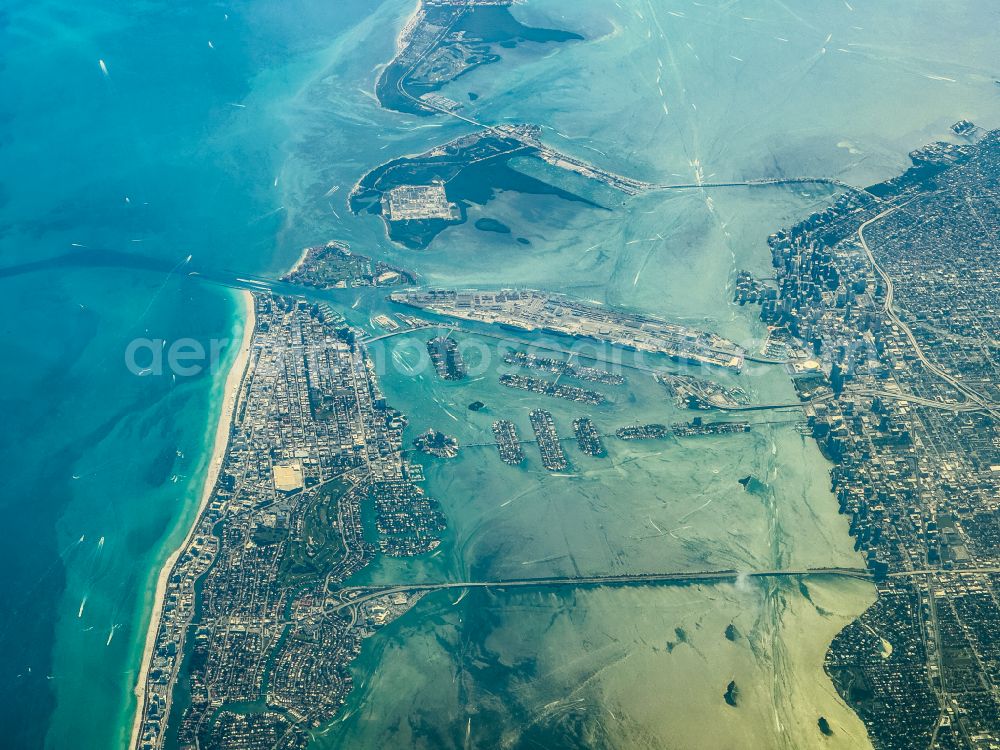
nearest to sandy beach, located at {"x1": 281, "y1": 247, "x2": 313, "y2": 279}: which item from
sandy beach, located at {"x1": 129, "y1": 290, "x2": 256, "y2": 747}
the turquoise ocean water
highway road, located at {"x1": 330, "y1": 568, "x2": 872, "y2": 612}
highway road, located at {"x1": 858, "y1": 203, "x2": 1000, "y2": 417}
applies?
the turquoise ocean water

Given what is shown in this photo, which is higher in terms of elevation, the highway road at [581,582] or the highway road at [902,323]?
the highway road at [902,323]

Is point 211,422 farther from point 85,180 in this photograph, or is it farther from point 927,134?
point 927,134

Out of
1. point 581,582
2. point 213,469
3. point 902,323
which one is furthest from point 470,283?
point 902,323

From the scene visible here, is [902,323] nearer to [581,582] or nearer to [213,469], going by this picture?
→ [581,582]

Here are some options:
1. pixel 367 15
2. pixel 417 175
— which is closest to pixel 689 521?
pixel 417 175

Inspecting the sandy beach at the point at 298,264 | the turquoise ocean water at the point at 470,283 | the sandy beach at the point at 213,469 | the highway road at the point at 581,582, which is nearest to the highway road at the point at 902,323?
the turquoise ocean water at the point at 470,283

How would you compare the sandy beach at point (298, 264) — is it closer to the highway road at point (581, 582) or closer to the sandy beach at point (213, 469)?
the sandy beach at point (213, 469)
